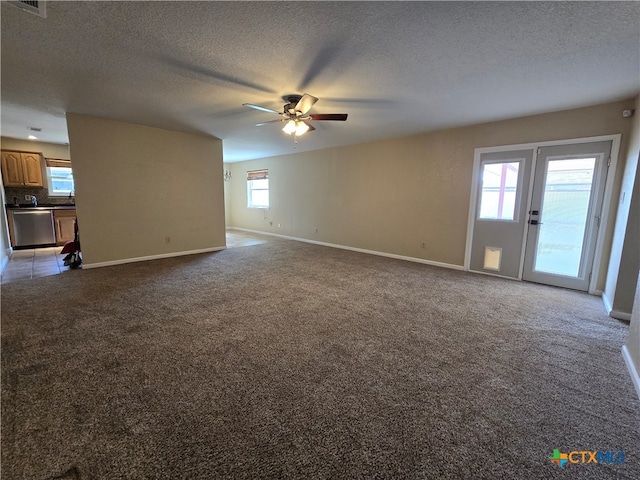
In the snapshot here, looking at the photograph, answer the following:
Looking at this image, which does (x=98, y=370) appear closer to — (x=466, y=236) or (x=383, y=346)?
(x=383, y=346)

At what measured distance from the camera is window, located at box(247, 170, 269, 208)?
8.43 metres

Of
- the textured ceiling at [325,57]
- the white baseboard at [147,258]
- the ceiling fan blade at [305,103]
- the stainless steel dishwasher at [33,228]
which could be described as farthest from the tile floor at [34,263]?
the ceiling fan blade at [305,103]

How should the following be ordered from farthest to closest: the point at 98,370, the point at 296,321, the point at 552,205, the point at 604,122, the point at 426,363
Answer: the point at 552,205 < the point at 604,122 < the point at 296,321 < the point at 426,363 < the point at 98,370

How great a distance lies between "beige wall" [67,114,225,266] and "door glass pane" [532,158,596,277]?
5.82 m

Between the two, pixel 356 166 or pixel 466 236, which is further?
pixel 356 166

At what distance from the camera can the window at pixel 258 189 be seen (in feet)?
27.7

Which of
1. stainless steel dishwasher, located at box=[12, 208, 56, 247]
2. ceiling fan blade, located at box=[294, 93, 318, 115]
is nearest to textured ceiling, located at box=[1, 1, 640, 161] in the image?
ceiling fan blade, located at box=[294, 93, 318, 115]

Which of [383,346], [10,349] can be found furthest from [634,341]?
[10,349]

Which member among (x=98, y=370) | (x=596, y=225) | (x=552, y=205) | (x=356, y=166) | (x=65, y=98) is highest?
(x=65, y=98)

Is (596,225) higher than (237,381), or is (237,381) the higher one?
(596,225)

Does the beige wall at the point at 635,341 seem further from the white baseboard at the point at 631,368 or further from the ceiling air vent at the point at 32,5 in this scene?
the ceiling air vent at the point at 32,5

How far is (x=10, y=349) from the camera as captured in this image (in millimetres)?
2168

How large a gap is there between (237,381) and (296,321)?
95cm

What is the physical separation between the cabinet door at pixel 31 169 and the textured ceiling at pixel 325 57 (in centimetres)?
295
